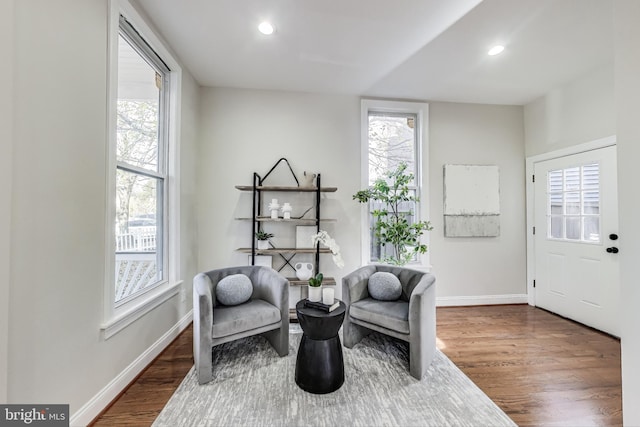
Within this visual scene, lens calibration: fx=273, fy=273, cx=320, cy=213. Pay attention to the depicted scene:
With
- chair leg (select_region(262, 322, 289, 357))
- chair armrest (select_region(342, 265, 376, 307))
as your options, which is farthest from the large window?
chair armrest (select_region(342, 265, 376, 307))

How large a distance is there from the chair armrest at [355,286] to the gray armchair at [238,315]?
1.73 ft

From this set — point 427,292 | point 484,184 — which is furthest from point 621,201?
point 484,184

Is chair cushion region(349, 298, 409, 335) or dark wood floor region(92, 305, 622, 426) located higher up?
chair cushion region(349, 298, 409, 335)

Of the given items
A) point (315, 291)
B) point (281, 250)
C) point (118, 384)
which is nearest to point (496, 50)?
point (315, 291)

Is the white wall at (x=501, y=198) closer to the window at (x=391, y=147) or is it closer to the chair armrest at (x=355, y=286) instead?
the window at (x=391, y=147)

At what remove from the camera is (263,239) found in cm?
310

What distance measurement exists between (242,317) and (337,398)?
87 cm

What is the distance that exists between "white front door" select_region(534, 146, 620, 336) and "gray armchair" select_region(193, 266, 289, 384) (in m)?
3.05

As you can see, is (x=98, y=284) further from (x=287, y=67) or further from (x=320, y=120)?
(x=320, y=120)

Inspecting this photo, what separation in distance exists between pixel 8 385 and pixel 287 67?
9.66ft

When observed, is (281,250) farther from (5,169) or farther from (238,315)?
(5,169)

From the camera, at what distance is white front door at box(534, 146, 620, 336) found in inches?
108

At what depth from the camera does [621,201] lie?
1364 millimetres

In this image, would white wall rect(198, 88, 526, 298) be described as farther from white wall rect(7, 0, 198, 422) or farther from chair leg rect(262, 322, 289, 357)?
white wall rect(7, 0, 198, 422)
